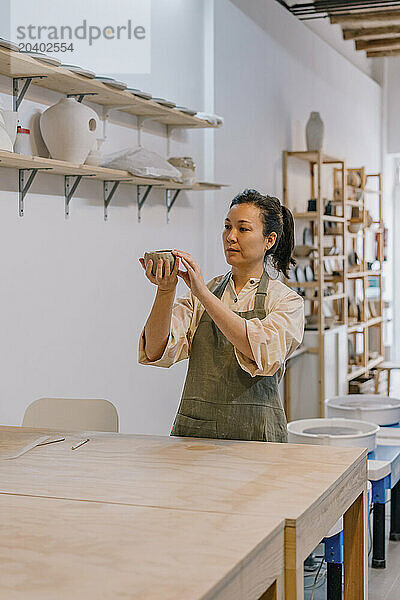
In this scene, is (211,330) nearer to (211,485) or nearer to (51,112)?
(211,485)

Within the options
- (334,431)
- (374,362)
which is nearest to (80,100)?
(334,431)

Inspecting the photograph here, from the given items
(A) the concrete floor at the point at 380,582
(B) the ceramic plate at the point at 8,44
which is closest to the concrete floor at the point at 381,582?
(A) the concrete floor at the point at 380,582

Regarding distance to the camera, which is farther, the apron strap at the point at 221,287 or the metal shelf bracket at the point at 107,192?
the metal shelf bracket at the point at 107,192

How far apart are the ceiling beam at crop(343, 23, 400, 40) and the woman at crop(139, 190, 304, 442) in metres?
5.70

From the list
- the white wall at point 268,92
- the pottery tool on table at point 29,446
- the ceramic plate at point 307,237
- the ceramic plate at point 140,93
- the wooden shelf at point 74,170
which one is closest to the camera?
the pottery tool on table at point 29,446

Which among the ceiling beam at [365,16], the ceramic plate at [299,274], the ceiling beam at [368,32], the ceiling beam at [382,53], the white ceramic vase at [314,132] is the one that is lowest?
the ceramic plate at [299,274]

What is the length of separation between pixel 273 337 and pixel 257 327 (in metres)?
0.05

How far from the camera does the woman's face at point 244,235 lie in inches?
92.7

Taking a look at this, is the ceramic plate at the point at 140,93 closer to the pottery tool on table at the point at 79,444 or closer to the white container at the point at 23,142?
the white container at the point at 23,142

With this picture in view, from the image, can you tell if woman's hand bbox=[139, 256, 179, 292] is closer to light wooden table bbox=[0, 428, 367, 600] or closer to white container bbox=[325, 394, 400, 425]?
light wooden table bbox=[0, 428, 367, 600]

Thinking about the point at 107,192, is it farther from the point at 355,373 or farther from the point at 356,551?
the point at 355,373

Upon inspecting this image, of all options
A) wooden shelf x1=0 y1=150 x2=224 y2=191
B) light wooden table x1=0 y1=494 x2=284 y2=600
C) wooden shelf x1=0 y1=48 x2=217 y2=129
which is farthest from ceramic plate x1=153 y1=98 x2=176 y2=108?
light wooden table x1=0 y1=494 x2=284 y2=600

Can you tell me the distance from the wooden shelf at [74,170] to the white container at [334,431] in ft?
4.09

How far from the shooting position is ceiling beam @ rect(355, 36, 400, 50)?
7992 millimetres
